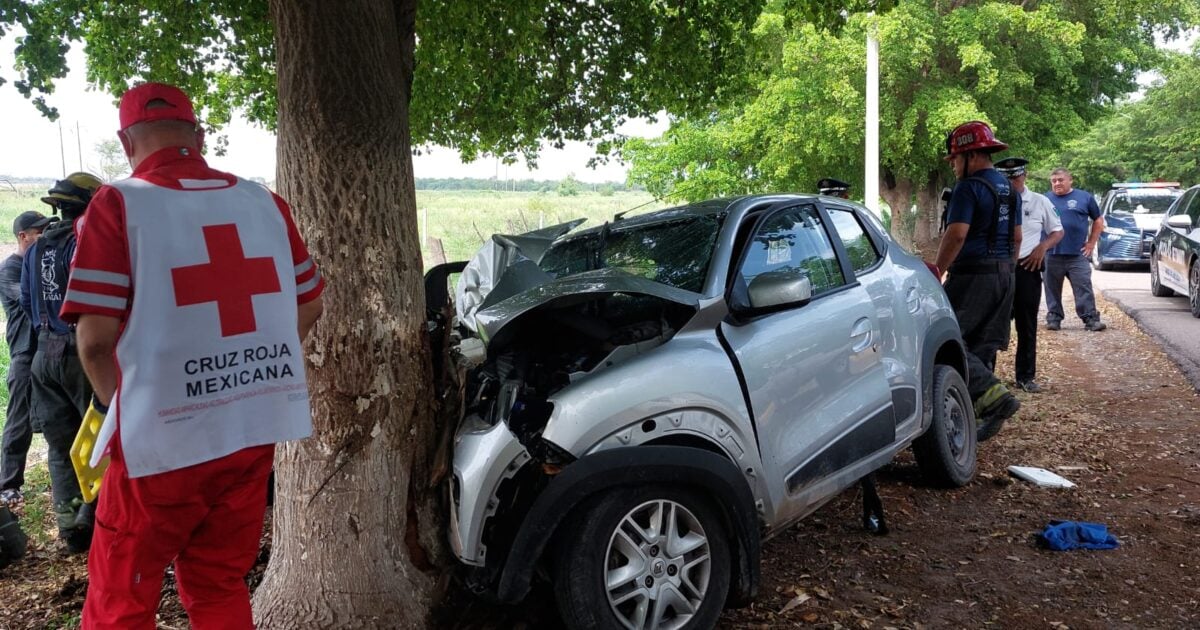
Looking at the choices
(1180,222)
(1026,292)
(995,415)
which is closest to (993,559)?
(995,415)

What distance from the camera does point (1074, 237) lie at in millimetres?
10242

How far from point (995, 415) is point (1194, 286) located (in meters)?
7.99

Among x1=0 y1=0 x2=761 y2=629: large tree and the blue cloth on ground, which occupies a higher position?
x1=0 y1=0 x2=761 y2=629: large tree

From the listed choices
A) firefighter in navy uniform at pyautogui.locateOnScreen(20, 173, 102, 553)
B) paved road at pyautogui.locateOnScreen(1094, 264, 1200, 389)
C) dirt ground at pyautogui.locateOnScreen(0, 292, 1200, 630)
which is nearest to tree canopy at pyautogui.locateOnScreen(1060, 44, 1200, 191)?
paved road at pyautogui.locateOnScreen(1094, 264, 1200, 389)

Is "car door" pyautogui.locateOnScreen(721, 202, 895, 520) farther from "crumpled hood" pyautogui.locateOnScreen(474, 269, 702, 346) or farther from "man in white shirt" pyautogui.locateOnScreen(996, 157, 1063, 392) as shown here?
"man in white shirt" pyautogui.locateOnScreen(996, 157, 1063, 392)

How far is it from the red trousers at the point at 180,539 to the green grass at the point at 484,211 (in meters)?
Result: 12.3

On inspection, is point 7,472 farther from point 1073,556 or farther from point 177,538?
point 1073,556

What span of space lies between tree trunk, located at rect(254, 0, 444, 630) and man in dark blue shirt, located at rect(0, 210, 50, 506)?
3019 mm

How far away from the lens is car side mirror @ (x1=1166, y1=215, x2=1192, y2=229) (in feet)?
39.0

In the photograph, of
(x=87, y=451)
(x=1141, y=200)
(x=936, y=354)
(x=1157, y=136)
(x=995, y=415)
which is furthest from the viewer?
(x=1157, y=136)

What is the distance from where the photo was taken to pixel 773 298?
354 centimetres

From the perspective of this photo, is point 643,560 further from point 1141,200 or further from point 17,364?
point 1141,200

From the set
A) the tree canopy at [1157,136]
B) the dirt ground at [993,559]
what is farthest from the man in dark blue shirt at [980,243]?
the tree canopy at [1157,136]

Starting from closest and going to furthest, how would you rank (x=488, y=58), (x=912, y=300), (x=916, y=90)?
(x=912, y=300), (x=488, y=58), (x=916, y=90)
